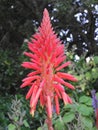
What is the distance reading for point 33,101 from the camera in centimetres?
191

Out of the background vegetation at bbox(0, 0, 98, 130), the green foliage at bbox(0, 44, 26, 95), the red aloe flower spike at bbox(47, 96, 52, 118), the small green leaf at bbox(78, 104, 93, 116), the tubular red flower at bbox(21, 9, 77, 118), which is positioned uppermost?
the background vegetation at bbox(0, 0, 98, 130)

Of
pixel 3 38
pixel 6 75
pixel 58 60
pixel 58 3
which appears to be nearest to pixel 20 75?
pixel 6 75

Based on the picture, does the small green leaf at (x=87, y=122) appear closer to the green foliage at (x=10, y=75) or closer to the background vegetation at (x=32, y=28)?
the background vegetation at (x=32, y=28)

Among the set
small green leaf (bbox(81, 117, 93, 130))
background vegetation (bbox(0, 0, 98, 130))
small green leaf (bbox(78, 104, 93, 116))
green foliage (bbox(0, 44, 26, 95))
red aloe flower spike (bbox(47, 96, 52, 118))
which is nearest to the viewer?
red aloe flower spike (bbox(47, 96, 52, 118))

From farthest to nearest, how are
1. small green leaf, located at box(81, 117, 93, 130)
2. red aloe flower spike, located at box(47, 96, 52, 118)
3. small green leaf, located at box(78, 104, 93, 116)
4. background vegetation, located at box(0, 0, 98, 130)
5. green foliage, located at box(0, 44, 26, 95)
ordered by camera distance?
1. background vegetation, located at box(0, 0, 98, 130)
2. green foliage, located at box(0, 44, 26, 95)
3. small green leaf, located at box(78, 104, 93, 116)
4. small green leaf, located at box(81, 117, 93, 130)
5. red aloe flower spike, located at box(47, 96, 52, 118)

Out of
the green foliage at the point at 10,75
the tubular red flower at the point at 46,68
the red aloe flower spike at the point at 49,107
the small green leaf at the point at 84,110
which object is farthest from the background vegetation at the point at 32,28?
the red aloe flower spike at the point at 49,107

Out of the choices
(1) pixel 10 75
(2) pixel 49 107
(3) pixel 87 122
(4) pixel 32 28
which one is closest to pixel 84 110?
(3) pixel 87 122

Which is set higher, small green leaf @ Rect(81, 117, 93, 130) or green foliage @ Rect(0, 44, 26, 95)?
green foliage @ Rect(0, 44, 26, 95)

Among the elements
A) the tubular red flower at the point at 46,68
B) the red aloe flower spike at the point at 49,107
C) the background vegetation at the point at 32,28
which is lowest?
the red aloe flower spike at the point at 49,107

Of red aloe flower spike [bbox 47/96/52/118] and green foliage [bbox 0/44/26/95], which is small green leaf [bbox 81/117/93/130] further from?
green foliage [bbox 0/44/26/95]

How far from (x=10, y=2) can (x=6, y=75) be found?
3.32 m

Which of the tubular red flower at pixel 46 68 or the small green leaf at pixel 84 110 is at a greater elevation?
the tubular red flower at pixel 46 68

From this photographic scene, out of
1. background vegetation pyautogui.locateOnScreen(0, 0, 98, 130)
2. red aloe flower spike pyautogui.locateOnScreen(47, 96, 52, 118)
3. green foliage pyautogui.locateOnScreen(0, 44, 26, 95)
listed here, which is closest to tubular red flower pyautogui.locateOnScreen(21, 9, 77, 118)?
red aloe flower spike pyautogui.locateOnScreen(47, 96, 52, 118)

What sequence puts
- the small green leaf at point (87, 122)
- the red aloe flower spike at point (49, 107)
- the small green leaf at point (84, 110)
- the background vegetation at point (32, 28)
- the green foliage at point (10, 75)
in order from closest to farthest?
the red aloe flower spike at point (49, 107), the small green leaf at point (87, 122), the small green leaf at point (84, 110), the green foliage at point (10, 75), the background vegetation at point (32, 28)
